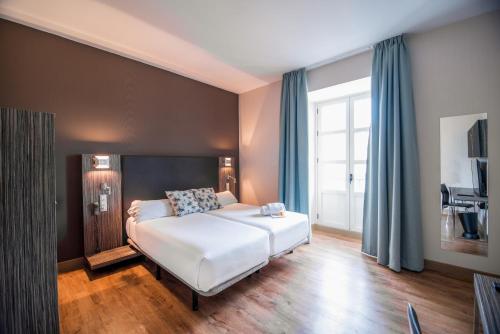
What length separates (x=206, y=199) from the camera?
352 cm

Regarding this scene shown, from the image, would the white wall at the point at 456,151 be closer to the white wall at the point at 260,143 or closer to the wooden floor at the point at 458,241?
the wooden floor at the point at 458,241

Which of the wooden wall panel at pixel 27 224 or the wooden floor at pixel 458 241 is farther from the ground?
the wooden wall panel at pixel 27 224

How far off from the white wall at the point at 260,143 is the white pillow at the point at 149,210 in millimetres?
1951

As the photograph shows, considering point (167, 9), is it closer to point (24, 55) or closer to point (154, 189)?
point (24, 55)

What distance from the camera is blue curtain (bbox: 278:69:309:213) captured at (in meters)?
3.69

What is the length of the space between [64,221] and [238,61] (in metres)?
3.26

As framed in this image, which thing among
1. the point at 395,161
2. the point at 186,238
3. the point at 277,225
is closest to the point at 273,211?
the point at 277,225

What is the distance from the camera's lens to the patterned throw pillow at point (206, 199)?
345cm

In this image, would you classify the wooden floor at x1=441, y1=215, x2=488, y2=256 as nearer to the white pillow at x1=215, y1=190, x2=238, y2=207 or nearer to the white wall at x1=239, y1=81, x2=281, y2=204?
the white wall at x1=239, y1=81, x2=281, y2=204

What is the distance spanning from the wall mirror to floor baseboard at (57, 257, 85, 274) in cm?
451

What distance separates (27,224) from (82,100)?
208cm

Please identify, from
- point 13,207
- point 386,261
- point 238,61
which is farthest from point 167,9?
point 386,261

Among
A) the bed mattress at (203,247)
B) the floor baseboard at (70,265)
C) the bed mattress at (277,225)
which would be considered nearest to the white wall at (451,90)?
the bed mattress at (277,225)

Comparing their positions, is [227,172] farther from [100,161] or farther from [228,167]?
[100,161]
